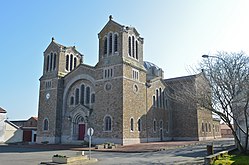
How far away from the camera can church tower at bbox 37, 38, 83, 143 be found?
36344 mm

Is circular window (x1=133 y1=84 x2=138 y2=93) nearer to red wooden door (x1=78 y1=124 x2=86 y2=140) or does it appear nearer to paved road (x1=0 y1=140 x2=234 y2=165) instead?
red wooden door (x1=78 y1=124 x2=86 y2=140)

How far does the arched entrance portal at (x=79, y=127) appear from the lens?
111ft

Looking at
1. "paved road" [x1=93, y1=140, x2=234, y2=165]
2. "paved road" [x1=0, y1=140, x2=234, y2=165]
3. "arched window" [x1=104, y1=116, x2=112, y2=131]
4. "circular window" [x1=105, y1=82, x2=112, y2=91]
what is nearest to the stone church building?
"arched window" [x1=104, y1=116, x2=112, y2=131]

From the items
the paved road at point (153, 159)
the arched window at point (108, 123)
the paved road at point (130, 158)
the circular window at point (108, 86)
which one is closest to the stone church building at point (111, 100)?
the arched window at point (108, 123)

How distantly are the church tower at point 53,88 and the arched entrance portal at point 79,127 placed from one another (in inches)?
120

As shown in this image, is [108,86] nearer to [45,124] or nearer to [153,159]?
[45,124]

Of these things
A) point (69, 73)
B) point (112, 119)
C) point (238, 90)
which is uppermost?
point (69, 73)

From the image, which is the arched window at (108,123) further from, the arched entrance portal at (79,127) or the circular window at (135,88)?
the circular window at (135,88)

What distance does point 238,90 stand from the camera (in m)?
17.8

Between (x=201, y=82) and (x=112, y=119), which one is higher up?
(x=201, y=82)

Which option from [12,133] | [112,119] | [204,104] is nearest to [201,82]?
[204,104]

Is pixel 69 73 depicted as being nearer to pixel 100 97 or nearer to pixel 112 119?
pixel 100 97

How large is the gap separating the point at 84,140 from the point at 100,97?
616 centimetres

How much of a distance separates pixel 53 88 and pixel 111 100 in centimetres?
1170
